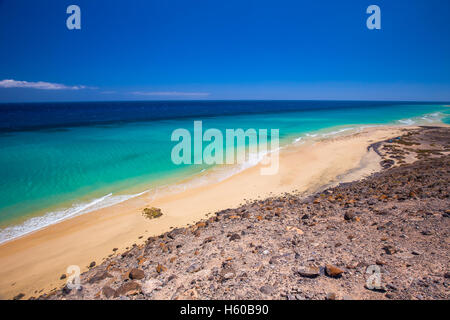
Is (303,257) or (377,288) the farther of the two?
(303,257)

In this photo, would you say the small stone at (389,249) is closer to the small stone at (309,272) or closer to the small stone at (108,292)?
the small stone at (309,272)

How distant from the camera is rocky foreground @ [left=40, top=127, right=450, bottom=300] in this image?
4059mm

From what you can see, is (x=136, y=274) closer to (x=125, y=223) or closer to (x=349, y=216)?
(x=125, y=223)

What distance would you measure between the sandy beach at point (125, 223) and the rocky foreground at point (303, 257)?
1.70 metres

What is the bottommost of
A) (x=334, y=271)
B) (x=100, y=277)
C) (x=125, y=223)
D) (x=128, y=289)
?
(x=125, y=223)

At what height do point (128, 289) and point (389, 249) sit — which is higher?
point (389, 249)

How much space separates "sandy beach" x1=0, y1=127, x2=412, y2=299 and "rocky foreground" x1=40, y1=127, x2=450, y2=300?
1.70 metres

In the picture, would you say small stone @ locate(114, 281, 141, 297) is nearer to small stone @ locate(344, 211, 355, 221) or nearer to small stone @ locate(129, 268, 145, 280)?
small stone @ locate(129, 268, 145, 280)

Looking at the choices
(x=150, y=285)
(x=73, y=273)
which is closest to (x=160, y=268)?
(x=150, y=285)

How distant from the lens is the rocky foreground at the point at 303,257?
13.3 feet

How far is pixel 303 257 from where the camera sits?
4.96 metres

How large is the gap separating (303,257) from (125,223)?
8.02m
